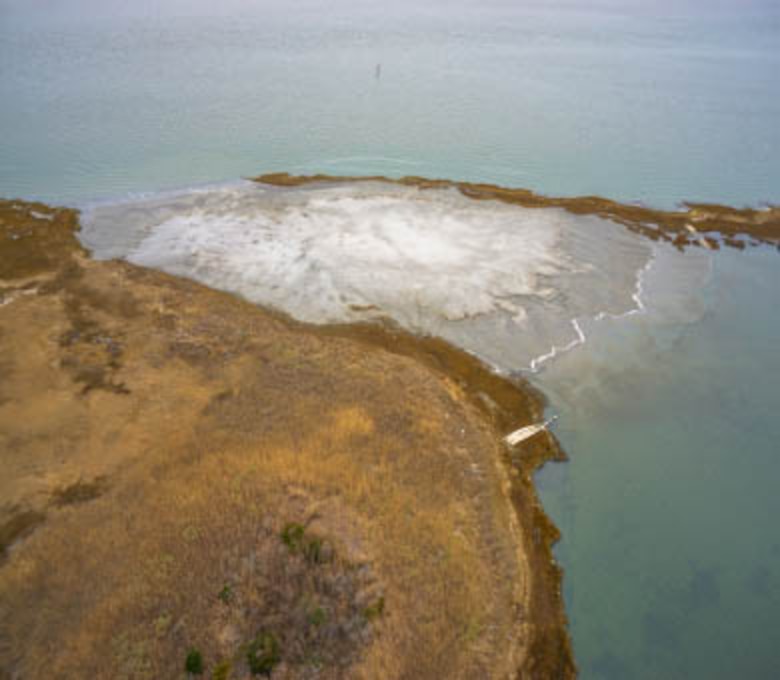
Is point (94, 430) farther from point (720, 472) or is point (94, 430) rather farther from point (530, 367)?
point (720, 472)

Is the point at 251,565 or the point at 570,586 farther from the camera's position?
the point at 570,586

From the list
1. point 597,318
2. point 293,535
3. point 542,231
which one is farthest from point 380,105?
point 293,535

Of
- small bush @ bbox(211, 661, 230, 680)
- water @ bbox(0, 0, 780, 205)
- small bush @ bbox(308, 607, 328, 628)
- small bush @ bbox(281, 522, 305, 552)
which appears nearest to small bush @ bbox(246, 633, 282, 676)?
small bush @ bbox(211, 661, 230, 680)

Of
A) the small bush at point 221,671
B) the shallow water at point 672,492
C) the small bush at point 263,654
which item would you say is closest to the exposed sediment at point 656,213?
the shallow water at point 672,492

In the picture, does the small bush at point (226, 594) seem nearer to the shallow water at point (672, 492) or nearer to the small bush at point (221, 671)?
the small bush at point (221, 671)

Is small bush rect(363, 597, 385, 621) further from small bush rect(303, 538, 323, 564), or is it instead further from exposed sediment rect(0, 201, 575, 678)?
small bush rect(303, 538, 323, 564)

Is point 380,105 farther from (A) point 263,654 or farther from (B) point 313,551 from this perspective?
A: (A) point 263,654

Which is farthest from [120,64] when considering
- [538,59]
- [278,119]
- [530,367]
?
[530,367]
